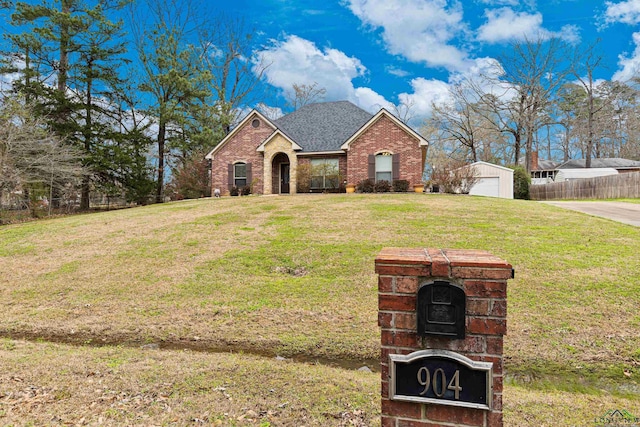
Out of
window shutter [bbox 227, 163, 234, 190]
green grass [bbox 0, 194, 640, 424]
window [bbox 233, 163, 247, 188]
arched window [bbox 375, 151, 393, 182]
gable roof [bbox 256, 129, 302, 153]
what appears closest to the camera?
green grass [bbox 0, 194, 640, 424]

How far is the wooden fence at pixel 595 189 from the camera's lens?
20562 mm

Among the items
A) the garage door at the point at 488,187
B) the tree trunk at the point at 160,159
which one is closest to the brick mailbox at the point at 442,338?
the garage door at the point at 488,187

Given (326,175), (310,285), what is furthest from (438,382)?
(326,175)

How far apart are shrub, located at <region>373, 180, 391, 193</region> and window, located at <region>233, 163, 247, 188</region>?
796 centimetres

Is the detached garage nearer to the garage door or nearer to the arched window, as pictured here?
the garage door

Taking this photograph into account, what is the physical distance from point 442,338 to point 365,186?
16.3 m

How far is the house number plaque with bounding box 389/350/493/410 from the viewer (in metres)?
1.63

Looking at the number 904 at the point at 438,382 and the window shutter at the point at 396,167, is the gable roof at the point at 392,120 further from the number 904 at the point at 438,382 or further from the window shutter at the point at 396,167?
the number 904 at the point at 438,382

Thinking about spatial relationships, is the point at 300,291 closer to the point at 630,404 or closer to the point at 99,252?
the point at 630,404

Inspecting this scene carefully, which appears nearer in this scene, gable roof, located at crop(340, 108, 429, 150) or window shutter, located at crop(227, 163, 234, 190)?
gable roof, located at crop(340, 108, 429, 150)

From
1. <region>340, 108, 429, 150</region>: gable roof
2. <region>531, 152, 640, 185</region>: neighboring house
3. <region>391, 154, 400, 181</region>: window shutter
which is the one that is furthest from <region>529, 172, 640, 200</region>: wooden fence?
<region>391, 154, 400, 181</region>: window shutter

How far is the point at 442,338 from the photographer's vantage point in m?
1.66

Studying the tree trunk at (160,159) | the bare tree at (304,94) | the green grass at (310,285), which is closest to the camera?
the green grass at (310,285)

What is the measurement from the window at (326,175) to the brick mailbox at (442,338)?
1722 centimetres
